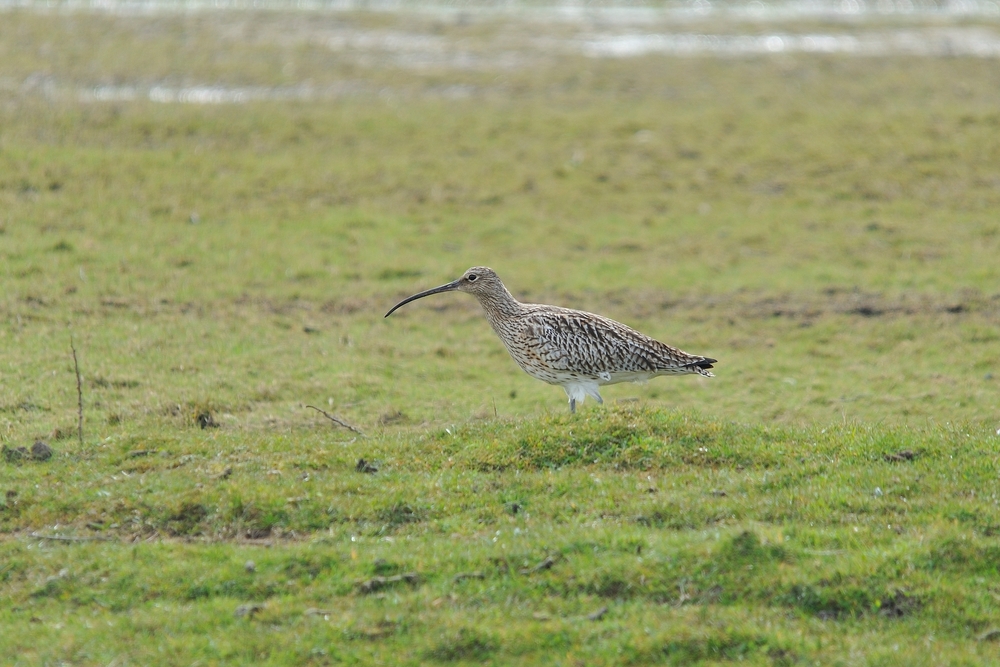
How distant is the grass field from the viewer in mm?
9273

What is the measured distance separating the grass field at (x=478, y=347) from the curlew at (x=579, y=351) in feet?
3.87

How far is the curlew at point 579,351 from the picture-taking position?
1386 cm

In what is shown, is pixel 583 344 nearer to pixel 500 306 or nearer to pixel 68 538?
pixel 500 306

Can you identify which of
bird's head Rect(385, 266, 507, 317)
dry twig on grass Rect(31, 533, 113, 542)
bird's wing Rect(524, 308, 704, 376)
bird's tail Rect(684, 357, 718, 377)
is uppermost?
bird's head Rect(385, 266, 507, 317)

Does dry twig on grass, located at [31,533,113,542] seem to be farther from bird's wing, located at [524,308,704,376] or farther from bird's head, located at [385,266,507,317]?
bird's head, located at [385,266,507,317]

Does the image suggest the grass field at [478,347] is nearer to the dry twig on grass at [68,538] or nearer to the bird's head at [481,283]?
the dry twig on grass at [68,538]

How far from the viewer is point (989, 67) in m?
34.1

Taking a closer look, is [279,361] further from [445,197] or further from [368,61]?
[368,61]

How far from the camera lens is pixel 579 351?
13.8 metres

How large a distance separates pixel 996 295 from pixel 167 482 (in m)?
15.1

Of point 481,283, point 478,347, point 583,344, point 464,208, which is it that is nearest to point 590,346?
point 583,344

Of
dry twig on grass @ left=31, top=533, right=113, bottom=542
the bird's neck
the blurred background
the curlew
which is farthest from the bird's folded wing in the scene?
dry twig on grass @ left=31, top=533, right=113, bottom=542

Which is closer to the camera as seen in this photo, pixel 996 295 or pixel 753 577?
pixel 753 577

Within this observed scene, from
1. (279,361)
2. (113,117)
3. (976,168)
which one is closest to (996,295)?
(976,168)
